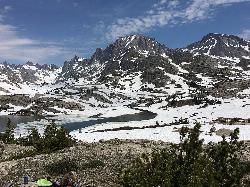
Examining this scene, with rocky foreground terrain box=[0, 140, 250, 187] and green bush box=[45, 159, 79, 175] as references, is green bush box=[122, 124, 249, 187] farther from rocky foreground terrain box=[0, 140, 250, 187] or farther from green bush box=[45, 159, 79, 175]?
green bush box=[45, 159, 79, 175]

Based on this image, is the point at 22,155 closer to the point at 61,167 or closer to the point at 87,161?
the point at 61,167

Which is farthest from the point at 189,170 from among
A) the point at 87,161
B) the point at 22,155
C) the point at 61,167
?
the point at 22,155

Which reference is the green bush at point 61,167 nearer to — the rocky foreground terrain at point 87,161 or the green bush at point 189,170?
the rocky foreground terrain at point 87,161

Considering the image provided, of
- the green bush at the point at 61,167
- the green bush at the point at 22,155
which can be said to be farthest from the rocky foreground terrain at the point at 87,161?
the green bush at the point at 22,155

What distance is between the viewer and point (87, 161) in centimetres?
3784

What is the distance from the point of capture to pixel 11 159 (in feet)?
140

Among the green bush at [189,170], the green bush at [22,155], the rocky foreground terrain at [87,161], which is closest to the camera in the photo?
the green bush at [189,170]

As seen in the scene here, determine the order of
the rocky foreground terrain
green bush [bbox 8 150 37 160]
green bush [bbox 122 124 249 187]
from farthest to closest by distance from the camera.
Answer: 1. green bush [bbox 8 150 37 160]
2. the rocky foreground terrain
3. green bush [bbox 122 124 249 187]

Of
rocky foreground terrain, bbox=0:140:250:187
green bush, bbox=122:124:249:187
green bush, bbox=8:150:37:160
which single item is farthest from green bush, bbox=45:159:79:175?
green bush, bbox=122:124:249:187

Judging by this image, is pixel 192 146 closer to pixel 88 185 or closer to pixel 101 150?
pixel 88 185

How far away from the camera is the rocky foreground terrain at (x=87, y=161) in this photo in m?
33.6

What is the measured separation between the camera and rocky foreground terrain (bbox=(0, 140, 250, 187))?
33562mm

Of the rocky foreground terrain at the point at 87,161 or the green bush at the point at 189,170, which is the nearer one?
the green bush at the point at 189,170

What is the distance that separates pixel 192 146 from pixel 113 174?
502 inches
